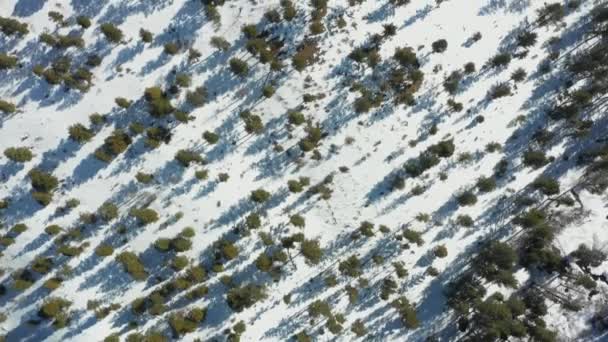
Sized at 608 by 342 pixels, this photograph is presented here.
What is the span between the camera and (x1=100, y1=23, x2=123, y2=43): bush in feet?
47.0

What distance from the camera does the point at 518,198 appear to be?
15.8 metres

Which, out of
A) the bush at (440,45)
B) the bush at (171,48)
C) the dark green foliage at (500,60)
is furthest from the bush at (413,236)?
the bush at (171,48)

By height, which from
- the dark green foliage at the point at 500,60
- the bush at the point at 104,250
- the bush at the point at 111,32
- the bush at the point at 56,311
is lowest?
the bush at the point at 56,311

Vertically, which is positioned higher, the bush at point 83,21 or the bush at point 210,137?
the bush at point 83,21

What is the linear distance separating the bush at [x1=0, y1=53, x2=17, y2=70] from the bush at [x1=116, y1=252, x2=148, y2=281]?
7.30m

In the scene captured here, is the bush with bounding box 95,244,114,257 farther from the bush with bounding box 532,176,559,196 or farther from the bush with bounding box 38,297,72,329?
the bush with bounding box 532,176,559,196

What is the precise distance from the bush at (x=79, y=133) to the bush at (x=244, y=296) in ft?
23.5

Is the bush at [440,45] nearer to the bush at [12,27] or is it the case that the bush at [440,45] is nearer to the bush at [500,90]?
the bush at [500,90]

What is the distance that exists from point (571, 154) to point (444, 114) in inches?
198

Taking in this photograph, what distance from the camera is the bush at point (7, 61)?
46.7 ft

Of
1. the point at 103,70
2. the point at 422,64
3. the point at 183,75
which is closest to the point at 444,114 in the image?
the point at 422,64

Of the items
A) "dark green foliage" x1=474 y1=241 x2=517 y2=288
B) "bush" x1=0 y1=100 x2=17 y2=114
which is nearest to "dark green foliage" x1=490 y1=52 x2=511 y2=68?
"dark green foliage" x1=474 y1=241 x2=517 y2=288

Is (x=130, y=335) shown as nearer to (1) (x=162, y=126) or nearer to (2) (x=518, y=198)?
(1) (x=162, y=126)

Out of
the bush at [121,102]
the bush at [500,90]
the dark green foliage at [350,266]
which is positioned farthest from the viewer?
the bush at [500,90]
